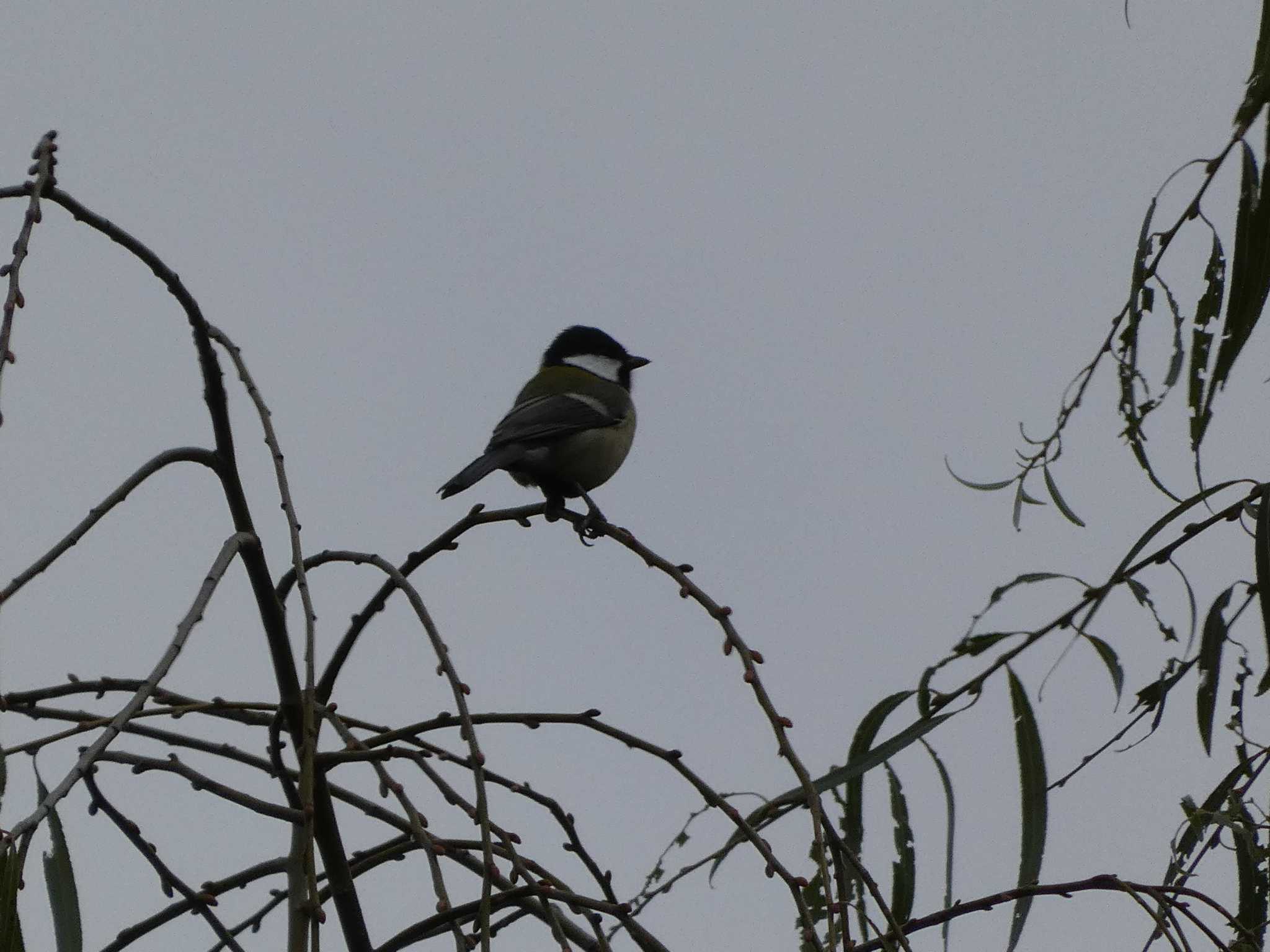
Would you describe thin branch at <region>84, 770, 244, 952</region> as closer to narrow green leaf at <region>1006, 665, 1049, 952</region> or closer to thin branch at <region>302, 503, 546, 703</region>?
thin branch at <region>302, 503, 546, 703</region>

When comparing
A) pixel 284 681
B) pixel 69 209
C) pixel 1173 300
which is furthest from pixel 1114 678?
pixel 69 209

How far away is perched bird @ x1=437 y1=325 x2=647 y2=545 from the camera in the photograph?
479 cm

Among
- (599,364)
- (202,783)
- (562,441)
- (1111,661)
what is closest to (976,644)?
(1111,661)

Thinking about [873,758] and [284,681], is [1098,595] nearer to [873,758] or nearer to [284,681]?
[873,758]

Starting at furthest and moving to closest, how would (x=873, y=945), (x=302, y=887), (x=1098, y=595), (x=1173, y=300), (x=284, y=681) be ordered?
(x=1173, y=300) → (x=1098, y=595) → (x=284, y=681) → (x=873, y=945) → (x=302, y=887)

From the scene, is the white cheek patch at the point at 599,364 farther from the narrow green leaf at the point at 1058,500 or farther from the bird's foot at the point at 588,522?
the narrow green leaf at the point at 1058,500

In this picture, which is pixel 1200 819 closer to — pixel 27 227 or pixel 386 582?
pixel 386 582

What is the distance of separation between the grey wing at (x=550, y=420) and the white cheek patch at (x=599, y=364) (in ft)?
A: 2.77

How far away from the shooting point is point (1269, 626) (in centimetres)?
234

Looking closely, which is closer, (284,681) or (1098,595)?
(284,681)

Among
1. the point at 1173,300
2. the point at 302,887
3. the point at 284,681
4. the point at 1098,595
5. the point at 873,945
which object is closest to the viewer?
the point at 302,887

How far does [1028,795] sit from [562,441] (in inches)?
110

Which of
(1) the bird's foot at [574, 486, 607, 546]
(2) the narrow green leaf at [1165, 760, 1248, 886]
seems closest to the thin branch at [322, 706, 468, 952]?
(2) the narrow green leaf at [1165, 760, 1248, 886]

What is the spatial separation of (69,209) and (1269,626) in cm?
172
